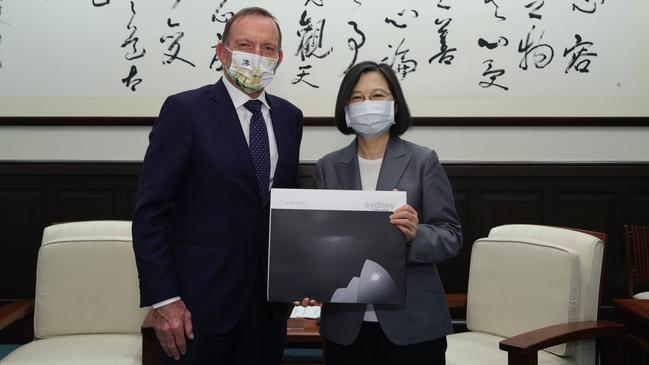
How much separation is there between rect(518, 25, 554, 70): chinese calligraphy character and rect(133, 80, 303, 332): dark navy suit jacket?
7.09 feet

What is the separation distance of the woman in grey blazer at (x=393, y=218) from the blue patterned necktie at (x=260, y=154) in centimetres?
20

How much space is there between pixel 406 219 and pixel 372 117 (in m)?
0.35

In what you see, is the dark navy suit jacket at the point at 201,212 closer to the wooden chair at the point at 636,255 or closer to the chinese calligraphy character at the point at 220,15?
the chinese calligraphy character at the point at 220,15

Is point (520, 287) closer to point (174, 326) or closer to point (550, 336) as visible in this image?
point (550, 336)

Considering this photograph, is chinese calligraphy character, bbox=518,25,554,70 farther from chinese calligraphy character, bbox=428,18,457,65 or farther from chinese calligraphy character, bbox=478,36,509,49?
chinese calligraphy character, bbox=428,18,457,65

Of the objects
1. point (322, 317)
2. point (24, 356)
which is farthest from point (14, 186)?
point (322, 317)

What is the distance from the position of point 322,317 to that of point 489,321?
3.27ft

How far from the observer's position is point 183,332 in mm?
1532

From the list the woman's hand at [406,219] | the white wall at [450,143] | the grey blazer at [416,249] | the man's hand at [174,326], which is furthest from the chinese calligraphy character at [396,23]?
the man's hand at [174,326]

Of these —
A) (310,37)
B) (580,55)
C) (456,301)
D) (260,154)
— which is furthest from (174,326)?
(580,55)

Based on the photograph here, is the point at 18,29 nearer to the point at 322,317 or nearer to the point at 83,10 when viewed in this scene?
the point at 83,10

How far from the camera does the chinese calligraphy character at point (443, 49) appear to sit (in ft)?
10.6

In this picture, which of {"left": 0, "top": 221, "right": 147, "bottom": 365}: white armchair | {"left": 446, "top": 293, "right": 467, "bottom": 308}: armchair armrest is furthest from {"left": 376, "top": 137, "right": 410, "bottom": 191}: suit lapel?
{"left": 0, "top": 221, "right": 147, "bottom": 365}: white armchair

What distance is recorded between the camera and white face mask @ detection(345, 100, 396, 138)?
171cm
